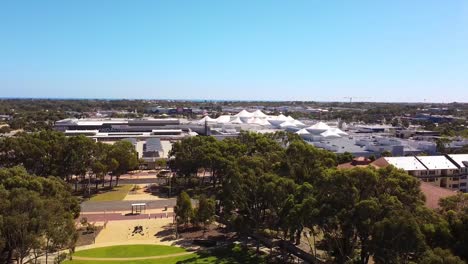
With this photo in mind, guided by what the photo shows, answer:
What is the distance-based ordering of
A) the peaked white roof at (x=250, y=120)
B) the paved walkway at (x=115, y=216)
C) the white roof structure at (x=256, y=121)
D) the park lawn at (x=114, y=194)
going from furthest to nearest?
the peaked white roof at (x=250, y=120)
the white roof structure at (x=256, y=121)
the park lawn at (x=114, y=194)
the paved walkway at (x=115, y=216)

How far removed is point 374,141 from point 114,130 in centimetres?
8404

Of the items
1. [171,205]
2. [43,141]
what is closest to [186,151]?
[171,205]

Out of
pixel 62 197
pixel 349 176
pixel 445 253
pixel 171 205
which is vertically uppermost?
pixel 349 176

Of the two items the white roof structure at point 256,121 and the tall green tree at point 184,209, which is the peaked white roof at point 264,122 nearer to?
the white roof structure at point 256,121

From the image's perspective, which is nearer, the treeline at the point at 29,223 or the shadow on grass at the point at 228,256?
the treeline at the point at 29,223

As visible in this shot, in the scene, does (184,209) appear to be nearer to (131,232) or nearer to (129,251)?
(131,232)

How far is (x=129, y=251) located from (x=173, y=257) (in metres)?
4.69

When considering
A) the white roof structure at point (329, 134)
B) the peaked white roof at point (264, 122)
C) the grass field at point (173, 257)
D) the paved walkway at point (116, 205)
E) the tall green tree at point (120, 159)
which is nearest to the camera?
the grass field at point (173, 257)

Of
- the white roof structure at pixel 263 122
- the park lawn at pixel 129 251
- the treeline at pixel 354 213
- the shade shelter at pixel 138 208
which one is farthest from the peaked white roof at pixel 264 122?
the park lawn at pixel 129 251

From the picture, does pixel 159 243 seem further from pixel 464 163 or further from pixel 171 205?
pixel 464 163

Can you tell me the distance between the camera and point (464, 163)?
205 ft

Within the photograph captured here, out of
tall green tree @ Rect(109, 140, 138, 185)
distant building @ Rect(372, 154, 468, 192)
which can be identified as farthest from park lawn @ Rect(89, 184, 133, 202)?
distant building @ Rect(372, 154, 468, 192)

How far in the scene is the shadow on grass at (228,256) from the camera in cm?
3575

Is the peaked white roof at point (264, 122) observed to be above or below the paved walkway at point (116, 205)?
above
